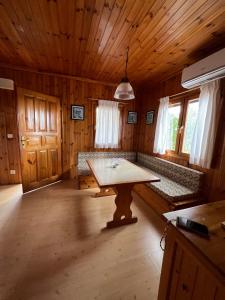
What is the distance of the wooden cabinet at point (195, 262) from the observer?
2.19 ft

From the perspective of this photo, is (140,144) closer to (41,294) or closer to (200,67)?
(200,67)

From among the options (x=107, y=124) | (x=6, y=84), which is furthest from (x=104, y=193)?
(x=6, y=84)

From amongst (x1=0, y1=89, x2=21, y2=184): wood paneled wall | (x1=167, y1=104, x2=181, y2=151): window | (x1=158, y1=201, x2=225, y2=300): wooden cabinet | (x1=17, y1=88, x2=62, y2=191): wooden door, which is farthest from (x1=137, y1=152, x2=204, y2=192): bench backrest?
A: (x1=0, y1=89, x2=21, y2=184): wood paneled wall

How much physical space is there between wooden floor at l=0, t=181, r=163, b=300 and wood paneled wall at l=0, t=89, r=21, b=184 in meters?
0.93

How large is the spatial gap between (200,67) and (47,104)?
285 centimetres

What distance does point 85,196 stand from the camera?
112 inches

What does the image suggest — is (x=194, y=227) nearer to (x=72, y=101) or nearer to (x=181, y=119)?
(x=181, y=119)

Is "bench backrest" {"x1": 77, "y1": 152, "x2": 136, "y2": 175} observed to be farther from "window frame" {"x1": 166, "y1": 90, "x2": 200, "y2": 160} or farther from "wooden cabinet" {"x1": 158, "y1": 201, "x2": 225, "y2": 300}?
"wooden cabinet" {"x1": 158, "y1": 201, "x2": 225, "y2": 300}

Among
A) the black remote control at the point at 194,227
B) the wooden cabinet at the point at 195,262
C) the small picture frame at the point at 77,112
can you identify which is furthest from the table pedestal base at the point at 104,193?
the black remote control at the point at 194,227

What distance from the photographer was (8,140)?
313 cm

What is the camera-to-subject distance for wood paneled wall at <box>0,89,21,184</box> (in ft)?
9.90

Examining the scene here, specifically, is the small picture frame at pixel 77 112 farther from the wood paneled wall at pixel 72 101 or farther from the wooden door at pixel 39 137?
the wooden door at pixel 39 137

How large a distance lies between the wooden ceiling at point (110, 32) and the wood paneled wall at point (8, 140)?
0.73 metres

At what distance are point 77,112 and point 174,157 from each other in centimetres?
242
